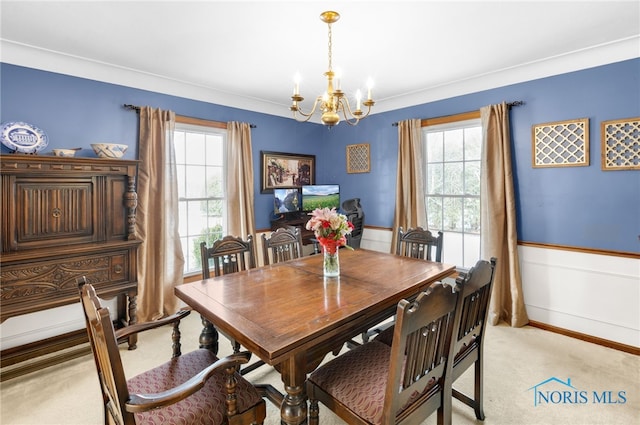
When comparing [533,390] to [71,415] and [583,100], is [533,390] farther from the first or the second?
[71,415]

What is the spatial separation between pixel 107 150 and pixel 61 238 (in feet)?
2.85

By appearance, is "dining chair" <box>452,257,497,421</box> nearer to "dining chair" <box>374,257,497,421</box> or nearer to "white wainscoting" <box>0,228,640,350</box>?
"dining chair" <box>374,257,497,421</box>

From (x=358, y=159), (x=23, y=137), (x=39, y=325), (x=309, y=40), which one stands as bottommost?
(x=39, y=325)

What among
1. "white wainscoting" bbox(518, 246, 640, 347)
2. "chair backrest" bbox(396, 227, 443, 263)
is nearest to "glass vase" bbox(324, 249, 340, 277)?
"chair backrest" bbox(396, 227, 443, 263)

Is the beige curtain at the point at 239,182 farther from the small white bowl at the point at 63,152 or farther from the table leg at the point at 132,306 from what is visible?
the small white bowl at the point at 63,152

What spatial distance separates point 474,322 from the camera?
1770mm

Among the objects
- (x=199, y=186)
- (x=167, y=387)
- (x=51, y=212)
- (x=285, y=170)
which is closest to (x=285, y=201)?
(x=285, y=170)

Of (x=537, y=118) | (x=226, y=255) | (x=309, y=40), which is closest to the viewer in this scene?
(x=226, y=255)

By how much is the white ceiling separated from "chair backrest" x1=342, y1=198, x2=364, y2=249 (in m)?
1.62

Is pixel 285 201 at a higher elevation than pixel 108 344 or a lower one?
higher

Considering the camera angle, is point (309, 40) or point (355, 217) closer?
point (309, 40)

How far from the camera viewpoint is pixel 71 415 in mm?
2088

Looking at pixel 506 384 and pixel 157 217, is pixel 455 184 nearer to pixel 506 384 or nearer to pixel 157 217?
pixel 506 384

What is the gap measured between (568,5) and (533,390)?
9.02ft
